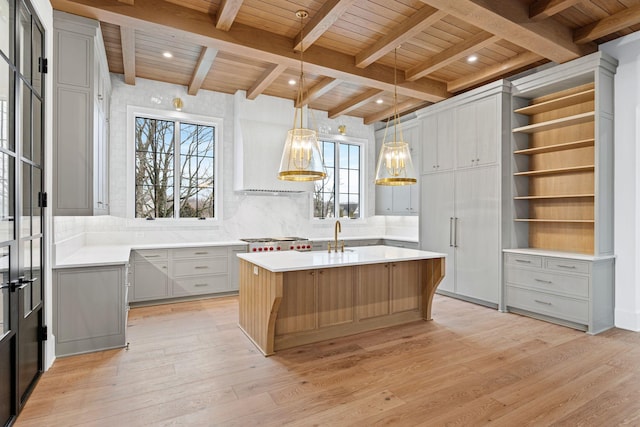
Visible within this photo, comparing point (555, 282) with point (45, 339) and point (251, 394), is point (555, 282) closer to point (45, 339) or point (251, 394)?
point (251, 394)

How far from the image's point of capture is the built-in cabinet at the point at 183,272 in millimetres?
4586

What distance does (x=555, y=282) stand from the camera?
3.94m

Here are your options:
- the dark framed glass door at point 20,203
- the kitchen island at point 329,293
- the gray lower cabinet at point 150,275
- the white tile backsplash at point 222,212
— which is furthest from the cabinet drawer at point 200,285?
the dark framed glass door at point 20,203

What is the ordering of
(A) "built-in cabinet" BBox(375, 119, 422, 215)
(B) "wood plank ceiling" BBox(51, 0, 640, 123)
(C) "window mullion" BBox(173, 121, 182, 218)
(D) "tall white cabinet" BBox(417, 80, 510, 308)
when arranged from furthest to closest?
(A) "built-in cabinet" BBox(375, 119, 422, 215)
(C) "window mullion" BBox(173, 121, 182, 218)
(D) "tall white cabinet" BBox(417, 80, 510, 308)
(B) "wood plank ceiling" BBox(51, 0, 640, 123)

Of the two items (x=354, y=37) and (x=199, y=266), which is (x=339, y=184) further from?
(x=354, y=37)

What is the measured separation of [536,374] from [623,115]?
9.71 feet

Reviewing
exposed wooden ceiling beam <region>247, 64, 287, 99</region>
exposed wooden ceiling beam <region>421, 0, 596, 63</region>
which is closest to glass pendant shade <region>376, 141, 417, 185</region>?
exposed wooden ceiling beam <region>421, 0, 596, 63</region>

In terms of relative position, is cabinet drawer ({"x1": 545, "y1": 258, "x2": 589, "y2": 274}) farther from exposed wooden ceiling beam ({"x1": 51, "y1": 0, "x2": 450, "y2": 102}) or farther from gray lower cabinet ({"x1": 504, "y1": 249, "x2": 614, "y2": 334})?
exposed wooden ceiling beam ({"x1": 51, "y1": 0, "x2": 450, "y2": 102})

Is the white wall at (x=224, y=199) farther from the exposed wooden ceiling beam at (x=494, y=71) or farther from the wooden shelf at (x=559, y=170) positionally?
the wooden shelf at (x=559, y=170)

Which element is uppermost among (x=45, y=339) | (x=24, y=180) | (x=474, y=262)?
(x=24, y=180)

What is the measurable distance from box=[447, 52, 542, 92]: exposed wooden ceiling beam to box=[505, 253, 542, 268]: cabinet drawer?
230 cm

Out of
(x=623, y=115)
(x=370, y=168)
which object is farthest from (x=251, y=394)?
(x=370, y=168)

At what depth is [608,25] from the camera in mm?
3430

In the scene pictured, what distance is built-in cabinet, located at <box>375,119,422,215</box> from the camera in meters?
6.16
